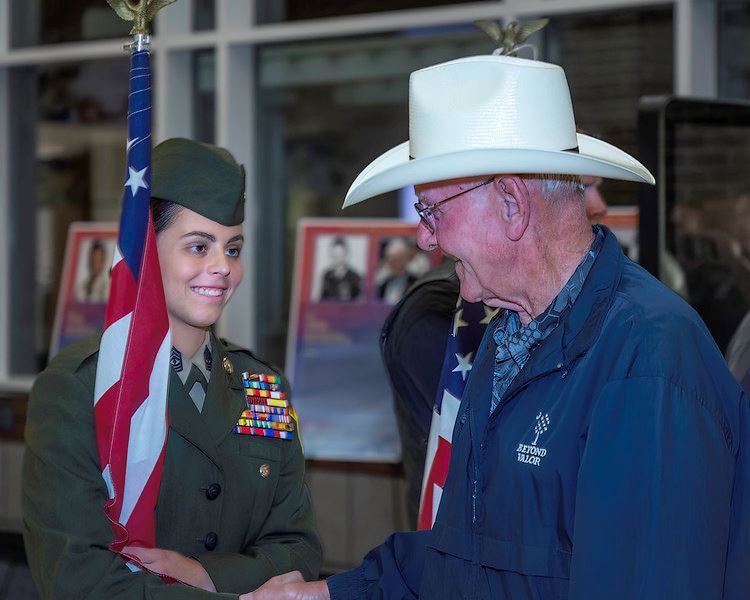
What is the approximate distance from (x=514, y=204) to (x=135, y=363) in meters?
0.79

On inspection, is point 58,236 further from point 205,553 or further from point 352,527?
Answer: point 205,553

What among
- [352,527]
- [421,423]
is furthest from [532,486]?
[352,527]

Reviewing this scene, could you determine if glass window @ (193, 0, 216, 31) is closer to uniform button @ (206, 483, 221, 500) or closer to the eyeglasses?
uniform button @ (206, 483, 221, 500)

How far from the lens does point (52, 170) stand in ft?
21.1

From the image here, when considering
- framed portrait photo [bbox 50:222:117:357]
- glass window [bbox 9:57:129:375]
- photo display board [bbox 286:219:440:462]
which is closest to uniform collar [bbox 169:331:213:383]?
photo display board [bbox 286:219:440:462]

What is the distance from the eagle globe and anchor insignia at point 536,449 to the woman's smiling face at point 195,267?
822mm

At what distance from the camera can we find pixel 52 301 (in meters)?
6.45

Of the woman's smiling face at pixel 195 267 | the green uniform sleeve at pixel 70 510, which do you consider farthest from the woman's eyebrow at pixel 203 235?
the green uniform sleeve at pixel 70 510

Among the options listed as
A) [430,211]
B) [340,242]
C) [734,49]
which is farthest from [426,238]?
[340,242]

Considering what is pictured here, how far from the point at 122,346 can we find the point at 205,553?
40 centimetres

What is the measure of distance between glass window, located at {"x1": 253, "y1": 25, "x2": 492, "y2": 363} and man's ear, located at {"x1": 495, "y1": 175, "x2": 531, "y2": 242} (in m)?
3.65

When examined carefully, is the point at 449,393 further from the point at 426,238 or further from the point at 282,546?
the point at 426,238

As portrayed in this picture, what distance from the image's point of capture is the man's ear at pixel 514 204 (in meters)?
1.58

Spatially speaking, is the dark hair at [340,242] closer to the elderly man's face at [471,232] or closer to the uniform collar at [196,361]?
the uniform collar at [196,361]
